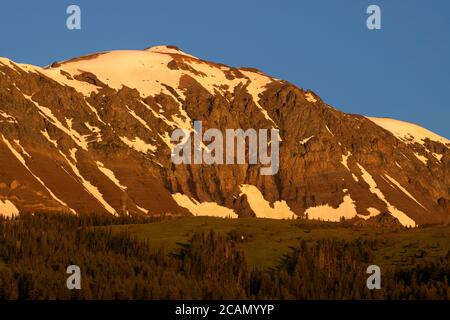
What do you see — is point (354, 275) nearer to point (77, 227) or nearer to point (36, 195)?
point (77, 227)

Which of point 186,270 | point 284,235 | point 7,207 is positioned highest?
point 7,207

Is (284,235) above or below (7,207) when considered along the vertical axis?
below

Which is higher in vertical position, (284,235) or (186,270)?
(284,235)

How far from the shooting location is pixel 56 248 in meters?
56.6

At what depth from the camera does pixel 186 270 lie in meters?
53.3

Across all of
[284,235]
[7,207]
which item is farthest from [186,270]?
[7,207]

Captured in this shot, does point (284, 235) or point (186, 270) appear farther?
point (284, 235)

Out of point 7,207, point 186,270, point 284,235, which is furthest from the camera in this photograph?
point 7,207

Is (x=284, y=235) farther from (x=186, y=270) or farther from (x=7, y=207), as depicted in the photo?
(x=7, y=207)

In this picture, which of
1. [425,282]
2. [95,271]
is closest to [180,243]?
[95,271]

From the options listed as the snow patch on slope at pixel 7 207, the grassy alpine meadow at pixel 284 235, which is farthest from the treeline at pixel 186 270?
the snow patch on slope at pixel 7 207

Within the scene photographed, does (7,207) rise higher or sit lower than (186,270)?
higher

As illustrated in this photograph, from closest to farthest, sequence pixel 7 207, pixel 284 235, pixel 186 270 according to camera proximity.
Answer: pixel 186 270 → pixel 284 235 → pixel 7 207
